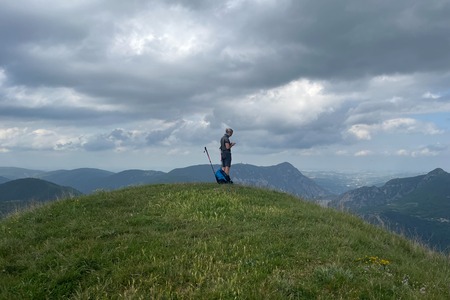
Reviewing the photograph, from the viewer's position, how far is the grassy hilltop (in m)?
7.33

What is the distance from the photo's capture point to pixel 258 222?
14.0m

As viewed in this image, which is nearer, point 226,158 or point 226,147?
point 226,147

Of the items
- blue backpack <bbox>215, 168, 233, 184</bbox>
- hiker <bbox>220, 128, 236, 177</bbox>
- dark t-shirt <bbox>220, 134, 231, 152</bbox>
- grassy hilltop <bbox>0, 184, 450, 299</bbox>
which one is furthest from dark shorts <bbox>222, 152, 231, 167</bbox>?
grassy hilltop <bbox>0, 184, 450, 299</bbox>

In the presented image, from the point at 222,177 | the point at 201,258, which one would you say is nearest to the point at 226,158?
the point at 222,177

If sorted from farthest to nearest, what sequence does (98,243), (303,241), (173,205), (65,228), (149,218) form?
(173,205)
(149,218)
(65,228)
(303,241)
(98,243)

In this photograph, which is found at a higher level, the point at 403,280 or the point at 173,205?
the point at 173,205

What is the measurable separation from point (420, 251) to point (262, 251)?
8283mm

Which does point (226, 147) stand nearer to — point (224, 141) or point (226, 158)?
point (224, 141)

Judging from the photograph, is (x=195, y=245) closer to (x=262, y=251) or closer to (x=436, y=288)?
(x=262, y=251)

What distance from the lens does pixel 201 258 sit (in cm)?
895

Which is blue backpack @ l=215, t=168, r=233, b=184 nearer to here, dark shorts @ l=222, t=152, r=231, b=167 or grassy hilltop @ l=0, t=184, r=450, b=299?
dark shorts @ l=222, t=152, r=231, b=167

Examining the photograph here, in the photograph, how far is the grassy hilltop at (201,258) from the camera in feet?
24.0

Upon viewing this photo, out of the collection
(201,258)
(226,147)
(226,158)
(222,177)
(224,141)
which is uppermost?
(224,141)

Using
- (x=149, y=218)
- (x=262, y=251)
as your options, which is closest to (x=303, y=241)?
(x=262, y=251)
